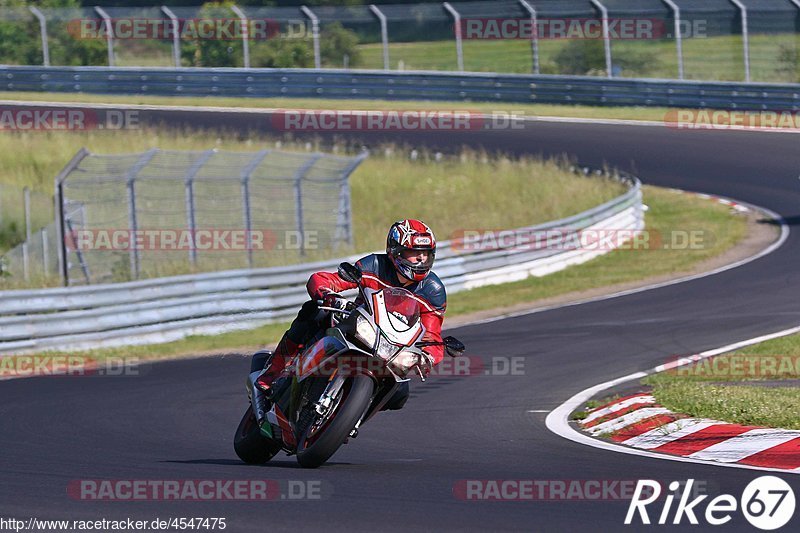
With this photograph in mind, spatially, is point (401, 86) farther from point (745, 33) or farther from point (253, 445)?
point (253, 445)

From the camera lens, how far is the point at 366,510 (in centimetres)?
658

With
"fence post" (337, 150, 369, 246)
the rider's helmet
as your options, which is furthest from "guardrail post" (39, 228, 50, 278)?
the rider's helmet

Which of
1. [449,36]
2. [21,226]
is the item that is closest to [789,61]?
[449,36]

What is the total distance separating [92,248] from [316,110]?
17.6 m

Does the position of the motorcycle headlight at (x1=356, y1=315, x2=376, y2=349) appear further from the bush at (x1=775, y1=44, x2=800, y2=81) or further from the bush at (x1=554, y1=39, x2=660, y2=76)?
the bush at (x1=554, y1=39, x2=660, y2=76)

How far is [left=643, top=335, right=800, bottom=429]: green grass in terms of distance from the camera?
977cm

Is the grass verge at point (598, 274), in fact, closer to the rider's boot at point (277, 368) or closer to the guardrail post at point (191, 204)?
the guardrail post at point (191, 204)

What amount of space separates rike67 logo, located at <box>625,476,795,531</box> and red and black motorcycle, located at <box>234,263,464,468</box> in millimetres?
1649

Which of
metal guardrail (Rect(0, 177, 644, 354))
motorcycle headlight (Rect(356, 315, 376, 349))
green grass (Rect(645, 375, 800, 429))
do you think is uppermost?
motorcycle headlight (Rect(356, 315, 376, 349))

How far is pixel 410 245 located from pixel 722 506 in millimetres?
2569

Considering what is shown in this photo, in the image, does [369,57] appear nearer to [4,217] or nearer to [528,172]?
[528,172]

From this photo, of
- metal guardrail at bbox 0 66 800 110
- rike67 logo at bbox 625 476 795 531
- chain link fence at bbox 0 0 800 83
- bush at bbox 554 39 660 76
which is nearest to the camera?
rike67 logo at bbox 625 476 795 531

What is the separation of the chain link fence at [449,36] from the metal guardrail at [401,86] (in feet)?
3.35

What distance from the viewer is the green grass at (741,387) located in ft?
32.1
